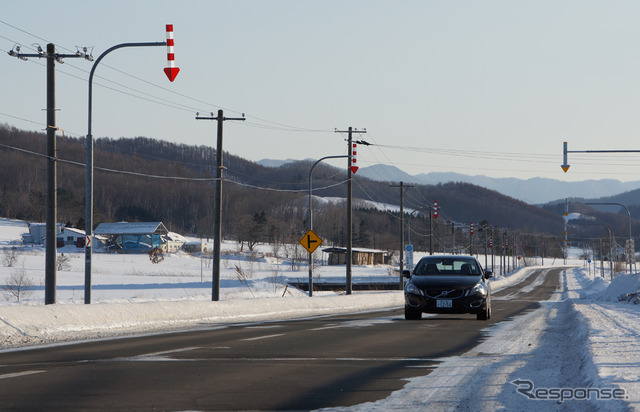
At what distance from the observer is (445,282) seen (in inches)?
843

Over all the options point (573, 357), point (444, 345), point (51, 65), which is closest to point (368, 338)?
point (444, 345)

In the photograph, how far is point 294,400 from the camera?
820cm

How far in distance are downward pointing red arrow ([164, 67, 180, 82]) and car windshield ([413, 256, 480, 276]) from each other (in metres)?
8.46

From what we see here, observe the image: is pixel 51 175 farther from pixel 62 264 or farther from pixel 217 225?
pixel 62 264

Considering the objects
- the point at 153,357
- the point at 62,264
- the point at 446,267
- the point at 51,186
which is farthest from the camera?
the point at 62,264

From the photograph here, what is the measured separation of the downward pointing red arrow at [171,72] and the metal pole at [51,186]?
6353 mm

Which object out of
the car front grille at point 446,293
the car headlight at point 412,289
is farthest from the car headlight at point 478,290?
the car headlight at point 412,289

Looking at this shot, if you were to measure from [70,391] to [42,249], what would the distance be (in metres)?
125

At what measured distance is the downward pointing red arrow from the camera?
20594mm

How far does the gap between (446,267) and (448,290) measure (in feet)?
5.89

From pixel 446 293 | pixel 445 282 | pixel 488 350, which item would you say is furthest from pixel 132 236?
pixel 488 350

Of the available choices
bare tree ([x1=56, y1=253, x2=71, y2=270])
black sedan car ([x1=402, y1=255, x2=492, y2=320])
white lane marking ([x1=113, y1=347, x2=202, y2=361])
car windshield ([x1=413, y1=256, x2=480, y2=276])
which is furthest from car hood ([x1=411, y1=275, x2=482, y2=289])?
bare tree ([x1=56, y1=253, x2=71, y2=270])

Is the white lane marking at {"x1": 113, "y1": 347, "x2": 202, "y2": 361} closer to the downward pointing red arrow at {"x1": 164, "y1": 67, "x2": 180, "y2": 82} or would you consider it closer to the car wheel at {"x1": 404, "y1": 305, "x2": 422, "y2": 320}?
the downward pointing red arrow at {"x1": 164, "y1": 67, "x2": 180, "y2": 82}

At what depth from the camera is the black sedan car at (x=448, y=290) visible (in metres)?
21.3
